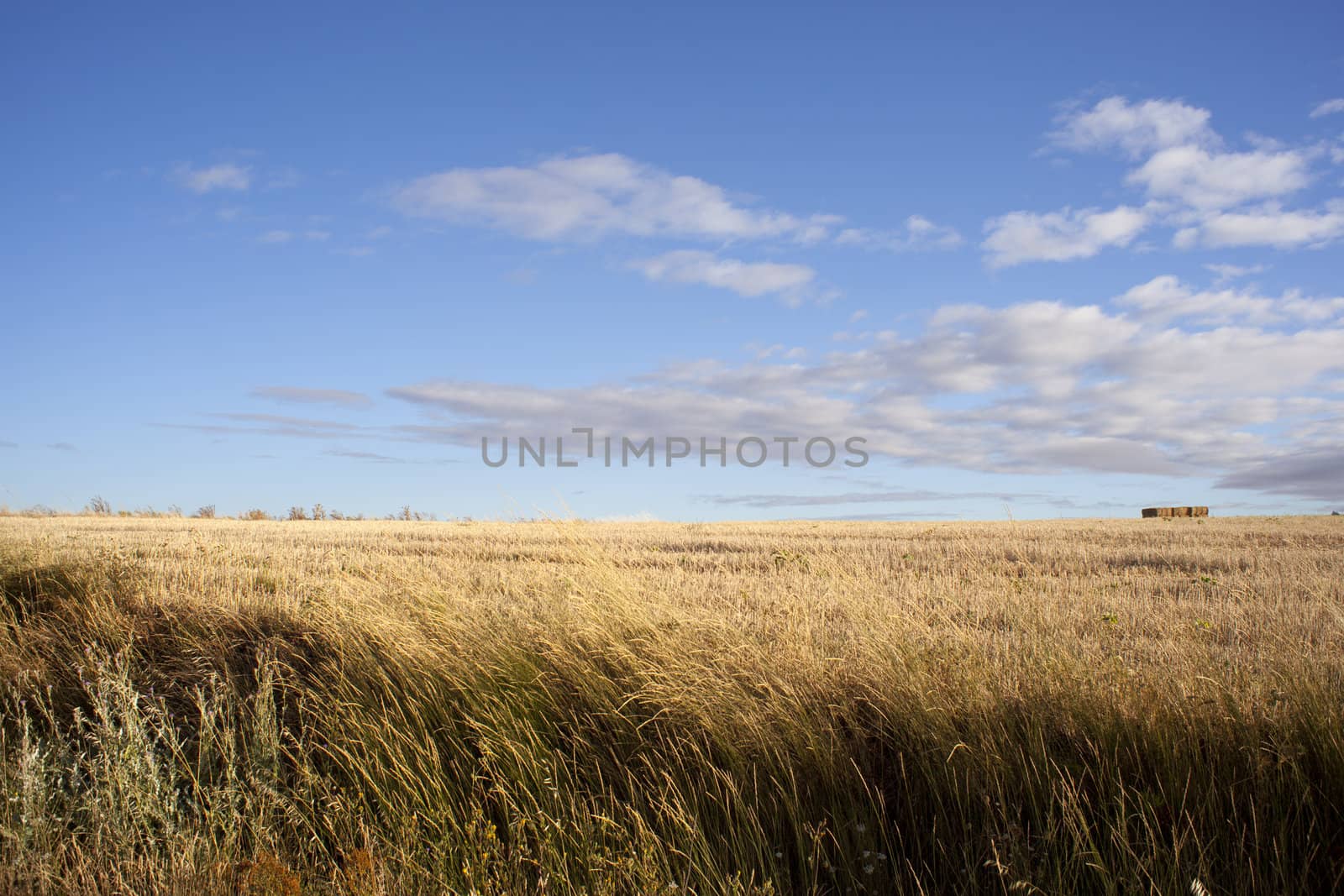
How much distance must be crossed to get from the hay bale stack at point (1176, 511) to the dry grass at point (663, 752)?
125 ft

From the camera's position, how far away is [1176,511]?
3941 centimetres

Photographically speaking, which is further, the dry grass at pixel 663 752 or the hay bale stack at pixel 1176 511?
the hay bale stack at pixel 1176 511

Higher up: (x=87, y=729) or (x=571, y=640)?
(x=571, y=640)

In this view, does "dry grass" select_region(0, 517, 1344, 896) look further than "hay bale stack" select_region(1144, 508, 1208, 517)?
No

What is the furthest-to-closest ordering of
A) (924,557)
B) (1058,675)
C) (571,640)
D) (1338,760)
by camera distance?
(924,557)
(571,640)
(1058,675)
(1338,760)

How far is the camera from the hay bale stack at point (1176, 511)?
39.2m

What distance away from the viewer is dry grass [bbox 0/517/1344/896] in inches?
125

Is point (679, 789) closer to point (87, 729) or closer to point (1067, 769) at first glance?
point (1067, 769)

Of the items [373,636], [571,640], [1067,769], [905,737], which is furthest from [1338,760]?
[373,636]

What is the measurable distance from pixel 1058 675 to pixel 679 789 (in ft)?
6.72

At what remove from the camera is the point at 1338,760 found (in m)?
3.25

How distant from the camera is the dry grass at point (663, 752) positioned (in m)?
3.17

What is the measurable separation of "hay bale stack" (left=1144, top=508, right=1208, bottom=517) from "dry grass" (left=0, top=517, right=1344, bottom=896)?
3807 cm

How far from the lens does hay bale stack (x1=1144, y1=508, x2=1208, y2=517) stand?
39219mm
